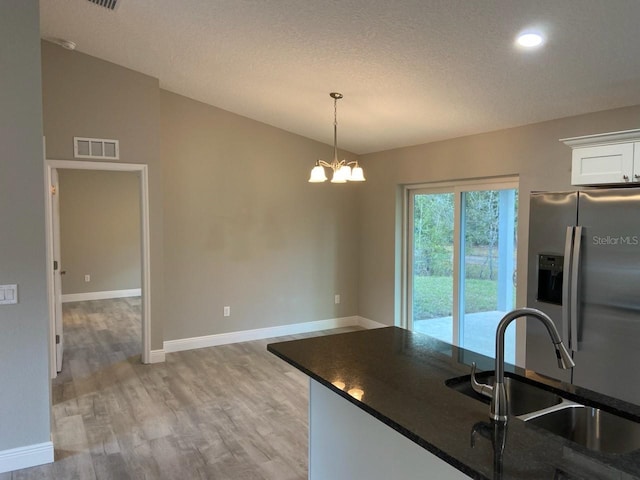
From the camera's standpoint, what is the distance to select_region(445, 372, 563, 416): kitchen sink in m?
1.79

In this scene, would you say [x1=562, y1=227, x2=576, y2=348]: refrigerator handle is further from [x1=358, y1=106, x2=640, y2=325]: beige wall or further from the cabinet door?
[x1=358, y1=106, x2=640, y2=325]: beige wall

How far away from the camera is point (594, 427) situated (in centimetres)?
165

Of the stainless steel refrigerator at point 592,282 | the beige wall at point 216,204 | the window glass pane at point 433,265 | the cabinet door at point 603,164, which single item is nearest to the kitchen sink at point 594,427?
the stainless steel refrigerator at point 592,282

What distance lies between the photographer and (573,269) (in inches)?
119

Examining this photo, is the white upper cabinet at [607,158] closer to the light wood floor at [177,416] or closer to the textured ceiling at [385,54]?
the textured ceiling at [385,54]

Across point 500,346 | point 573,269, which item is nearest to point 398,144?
point 573,269

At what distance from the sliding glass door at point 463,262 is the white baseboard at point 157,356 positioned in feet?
10.00

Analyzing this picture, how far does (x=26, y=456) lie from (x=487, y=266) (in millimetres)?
4217

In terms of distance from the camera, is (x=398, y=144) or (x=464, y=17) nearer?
(x=464, y=17)

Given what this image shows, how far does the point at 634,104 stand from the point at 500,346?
2870 mm

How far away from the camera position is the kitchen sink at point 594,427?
1566mm

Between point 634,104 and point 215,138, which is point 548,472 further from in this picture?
point 215,138

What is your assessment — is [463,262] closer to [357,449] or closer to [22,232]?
[357,449]

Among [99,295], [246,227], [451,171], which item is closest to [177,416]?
[246,227]
